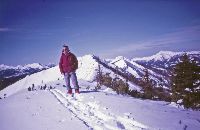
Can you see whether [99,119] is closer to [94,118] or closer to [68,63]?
[94,118]

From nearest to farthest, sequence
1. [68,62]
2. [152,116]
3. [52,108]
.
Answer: [152,116] → [52,108] → [68,62]

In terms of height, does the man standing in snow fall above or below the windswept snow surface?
above

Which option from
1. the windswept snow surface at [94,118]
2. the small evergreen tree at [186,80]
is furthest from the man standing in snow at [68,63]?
the small evergreen tree at [186,80]

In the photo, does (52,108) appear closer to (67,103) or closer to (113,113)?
(67,103)

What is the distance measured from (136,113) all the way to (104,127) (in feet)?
6.12

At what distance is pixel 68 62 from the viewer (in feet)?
46.6

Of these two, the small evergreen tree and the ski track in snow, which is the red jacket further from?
the small evergreen tree

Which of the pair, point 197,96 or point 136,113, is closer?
point 136,113

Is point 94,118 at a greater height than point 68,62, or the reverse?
point 68,62

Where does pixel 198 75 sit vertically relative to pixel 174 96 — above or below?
above

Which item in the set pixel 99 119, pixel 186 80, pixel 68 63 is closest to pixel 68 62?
pixel 68 63

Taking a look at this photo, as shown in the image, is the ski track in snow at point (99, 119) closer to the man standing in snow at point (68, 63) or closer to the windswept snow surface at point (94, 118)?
the windswept snow surface at point (94, 118)

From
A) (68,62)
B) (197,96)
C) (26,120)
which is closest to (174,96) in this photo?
(197,96)

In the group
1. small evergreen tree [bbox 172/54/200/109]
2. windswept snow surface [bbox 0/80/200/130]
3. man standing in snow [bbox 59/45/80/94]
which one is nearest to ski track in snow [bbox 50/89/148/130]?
windswept snow surface [bbox 0/80/200/130]
